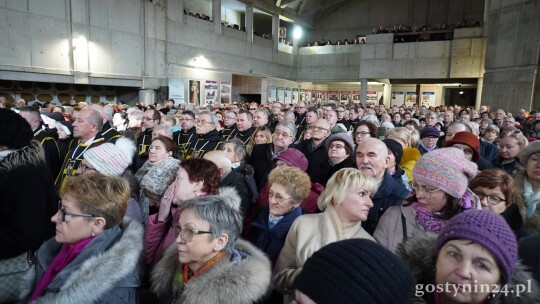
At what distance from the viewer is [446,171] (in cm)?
223

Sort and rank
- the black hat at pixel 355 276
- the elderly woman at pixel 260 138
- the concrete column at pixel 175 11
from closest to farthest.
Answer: the black hat at pixel 355 276 → the elderly woman at pixel 260 138 → the concrete column at pixel 175 11

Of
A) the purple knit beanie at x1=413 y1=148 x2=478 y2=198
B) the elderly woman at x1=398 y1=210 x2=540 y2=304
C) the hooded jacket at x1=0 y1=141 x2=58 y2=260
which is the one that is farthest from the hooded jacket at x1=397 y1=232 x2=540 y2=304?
the hooded jacket at x1=0 y1=141 x2=58 y2=260

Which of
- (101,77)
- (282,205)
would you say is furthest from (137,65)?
(282,205)

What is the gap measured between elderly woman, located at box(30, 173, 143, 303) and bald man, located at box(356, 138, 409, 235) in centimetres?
179

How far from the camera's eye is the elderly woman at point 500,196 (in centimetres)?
245

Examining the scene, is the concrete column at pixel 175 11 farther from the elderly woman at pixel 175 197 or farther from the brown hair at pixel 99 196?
the brown hair at pixel 99 196

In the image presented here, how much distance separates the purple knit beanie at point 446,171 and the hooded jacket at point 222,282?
4.14ft

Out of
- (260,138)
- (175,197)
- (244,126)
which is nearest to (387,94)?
(244,126)

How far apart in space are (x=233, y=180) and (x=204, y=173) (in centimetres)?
66

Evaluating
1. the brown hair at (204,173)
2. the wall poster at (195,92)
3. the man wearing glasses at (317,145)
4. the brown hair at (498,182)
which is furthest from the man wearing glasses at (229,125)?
the wall poster at (195,92)

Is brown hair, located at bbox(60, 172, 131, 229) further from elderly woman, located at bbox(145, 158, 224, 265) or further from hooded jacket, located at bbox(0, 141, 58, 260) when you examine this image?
elderly woman, located at bbox(145, 158, 224, 265)

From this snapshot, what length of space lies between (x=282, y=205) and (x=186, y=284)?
105 cm

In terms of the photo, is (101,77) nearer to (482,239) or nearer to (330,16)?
(482,239)

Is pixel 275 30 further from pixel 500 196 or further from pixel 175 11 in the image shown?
pixel 500 196
